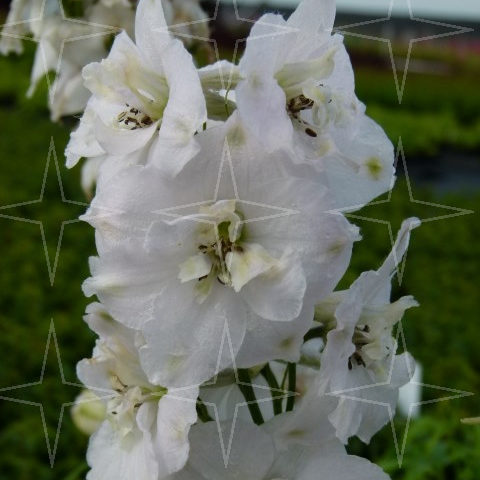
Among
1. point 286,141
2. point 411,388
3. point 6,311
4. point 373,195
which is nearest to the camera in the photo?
point 286,141

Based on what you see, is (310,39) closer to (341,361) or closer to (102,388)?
(341,361)

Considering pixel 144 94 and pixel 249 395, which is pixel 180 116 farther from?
pixel 249 395

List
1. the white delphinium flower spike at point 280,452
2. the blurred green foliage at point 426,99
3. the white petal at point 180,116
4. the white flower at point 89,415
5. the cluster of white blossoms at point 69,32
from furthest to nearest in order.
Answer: the blurred green foliage at point 426,99
the cluster of white blossoms at point 69,32
the white flower at point 89,415
the white delphinium flower spike at point 280,452
the white petal at point 180,116

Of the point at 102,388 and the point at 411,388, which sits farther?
the point at 411,388

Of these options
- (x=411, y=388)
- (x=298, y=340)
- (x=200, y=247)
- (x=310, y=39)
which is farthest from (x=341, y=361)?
(x=411, y=388)

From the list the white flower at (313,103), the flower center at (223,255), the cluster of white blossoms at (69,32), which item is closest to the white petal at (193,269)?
the flower center at (223,255)

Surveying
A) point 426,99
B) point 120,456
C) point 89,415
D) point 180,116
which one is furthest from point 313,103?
point 426,99

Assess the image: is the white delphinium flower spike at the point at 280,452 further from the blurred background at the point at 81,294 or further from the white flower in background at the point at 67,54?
the white flower in background at the point at 67,54
